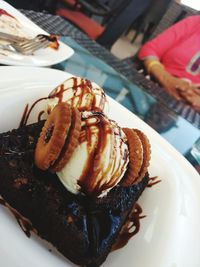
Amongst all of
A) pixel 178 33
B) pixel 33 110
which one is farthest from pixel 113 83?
pixel 178 33

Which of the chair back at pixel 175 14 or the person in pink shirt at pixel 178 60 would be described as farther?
the chair back at pixel 175 14

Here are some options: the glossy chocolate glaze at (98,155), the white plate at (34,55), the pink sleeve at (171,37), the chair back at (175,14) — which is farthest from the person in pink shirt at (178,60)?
the glossy chocolate glaze at (98,155)

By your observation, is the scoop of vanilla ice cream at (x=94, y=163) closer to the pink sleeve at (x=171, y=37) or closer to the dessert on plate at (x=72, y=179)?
the dessert on plate at (x=72, y=179)

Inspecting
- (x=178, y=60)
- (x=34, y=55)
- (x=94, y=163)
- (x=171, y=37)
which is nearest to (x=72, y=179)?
(x=94, y=163)

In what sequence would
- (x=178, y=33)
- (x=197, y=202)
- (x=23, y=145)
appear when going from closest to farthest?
(x=23, y=145) → (x=197, y=202) → (x=178, y=33)

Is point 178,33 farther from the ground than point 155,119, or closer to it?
farther from the ground

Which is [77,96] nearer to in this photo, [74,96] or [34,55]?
[74,96]

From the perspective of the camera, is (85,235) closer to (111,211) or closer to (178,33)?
(111,211)

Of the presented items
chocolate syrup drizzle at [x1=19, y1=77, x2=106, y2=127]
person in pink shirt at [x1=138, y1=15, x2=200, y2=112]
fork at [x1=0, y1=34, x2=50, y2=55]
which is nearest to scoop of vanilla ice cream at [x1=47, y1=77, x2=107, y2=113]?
chocolate syrup drizzle at [x1=19, y1=77, x2=106, y2=127]
